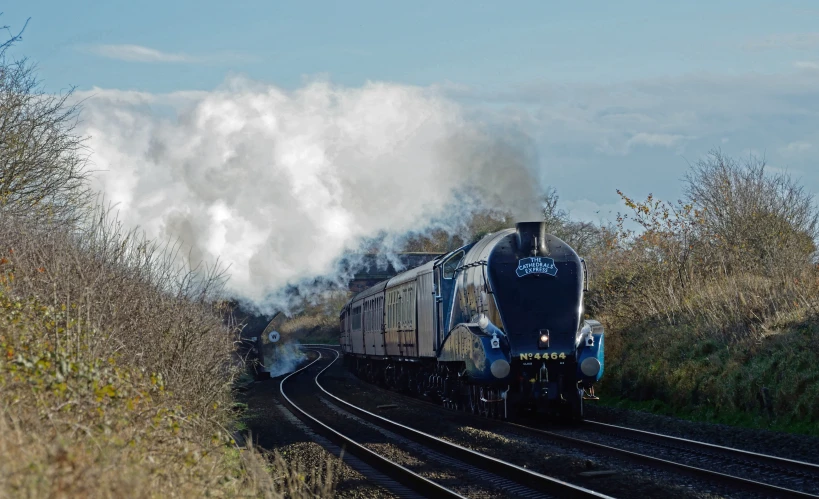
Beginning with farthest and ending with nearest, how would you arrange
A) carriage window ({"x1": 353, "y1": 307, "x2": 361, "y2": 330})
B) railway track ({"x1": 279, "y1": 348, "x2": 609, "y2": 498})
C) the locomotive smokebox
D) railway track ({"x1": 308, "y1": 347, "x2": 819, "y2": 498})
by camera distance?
carriage window ({"x1": 353, "y1": 307, "x2": 361, "y2": 330})
the locomotive smokebox
railway track ({"x1": 279, "y1": 348, "x2": 609, "y2": 498})
railway track ({"x1": 308, "y1": 347, "x2": 819, "y2": 498})

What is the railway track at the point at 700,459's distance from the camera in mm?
10195

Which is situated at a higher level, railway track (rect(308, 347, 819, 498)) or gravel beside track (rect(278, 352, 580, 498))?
railway track (rect(308, 347, 819, 498))

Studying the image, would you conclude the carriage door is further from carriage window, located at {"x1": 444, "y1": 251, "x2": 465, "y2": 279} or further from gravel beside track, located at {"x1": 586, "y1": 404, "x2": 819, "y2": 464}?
gravel beside track, located at {"x1": 586, "y1": 404, "x2": 819, "y2": 464}

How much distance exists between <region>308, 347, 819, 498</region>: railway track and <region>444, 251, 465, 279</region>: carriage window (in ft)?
14.9

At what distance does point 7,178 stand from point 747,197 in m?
20.5

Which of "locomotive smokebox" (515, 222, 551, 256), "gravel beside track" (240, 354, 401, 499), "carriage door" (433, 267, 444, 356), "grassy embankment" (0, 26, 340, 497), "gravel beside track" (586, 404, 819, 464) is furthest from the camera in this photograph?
"carriage door" (433, 267, 444, 356)

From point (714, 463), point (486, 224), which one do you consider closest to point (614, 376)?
point (714, 463)

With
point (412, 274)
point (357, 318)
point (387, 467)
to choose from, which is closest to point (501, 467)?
point (387, 467)

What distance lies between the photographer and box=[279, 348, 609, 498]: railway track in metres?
10.4

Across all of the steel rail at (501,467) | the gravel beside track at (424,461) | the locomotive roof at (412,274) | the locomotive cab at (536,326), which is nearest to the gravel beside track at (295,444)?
the gravel beside track at (424,461)

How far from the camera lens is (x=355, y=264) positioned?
3991 centimetres

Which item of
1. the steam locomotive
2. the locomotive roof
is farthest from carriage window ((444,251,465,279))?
the locomotive roof

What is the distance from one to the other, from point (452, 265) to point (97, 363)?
12378 millimetres

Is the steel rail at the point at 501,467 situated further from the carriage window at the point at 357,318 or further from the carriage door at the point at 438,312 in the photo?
the carriage window at the point at 357,318
